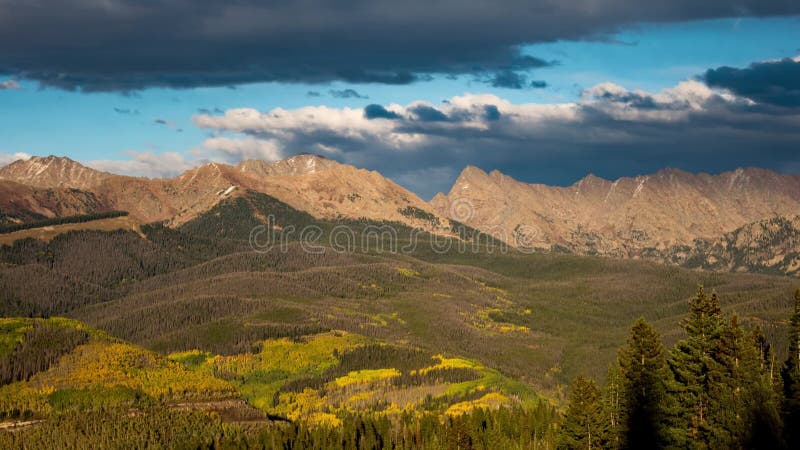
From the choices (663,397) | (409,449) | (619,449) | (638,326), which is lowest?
(409,449)

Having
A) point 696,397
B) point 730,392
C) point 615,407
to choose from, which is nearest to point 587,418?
point 615,407

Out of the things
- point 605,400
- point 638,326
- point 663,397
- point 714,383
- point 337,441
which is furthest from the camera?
point 337,441

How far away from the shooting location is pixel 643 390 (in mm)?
125000

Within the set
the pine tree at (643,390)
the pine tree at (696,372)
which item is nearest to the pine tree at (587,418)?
the pine tree at (643,390)

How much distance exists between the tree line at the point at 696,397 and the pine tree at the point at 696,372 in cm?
12

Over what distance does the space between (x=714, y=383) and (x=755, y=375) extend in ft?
21.4

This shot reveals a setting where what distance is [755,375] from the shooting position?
115312 mm

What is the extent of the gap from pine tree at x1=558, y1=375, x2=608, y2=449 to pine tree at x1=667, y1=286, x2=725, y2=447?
1278 centimetres

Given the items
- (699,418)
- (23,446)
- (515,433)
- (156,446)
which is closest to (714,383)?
(699,418)

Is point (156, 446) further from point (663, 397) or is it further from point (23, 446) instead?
point (663, 397)

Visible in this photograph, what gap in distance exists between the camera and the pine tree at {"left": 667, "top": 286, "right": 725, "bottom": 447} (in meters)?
113

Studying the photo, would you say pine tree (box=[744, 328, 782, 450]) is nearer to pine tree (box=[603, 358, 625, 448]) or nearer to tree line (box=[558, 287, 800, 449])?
tree line (box=[558, 287, 800, 449])

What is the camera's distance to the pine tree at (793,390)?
11556cm

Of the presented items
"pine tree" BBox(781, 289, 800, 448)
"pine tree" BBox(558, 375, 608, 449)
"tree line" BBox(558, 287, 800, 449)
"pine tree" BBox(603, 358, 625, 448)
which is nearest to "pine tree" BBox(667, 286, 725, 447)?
"tree line" BBox(558, 287, 800, 449)
